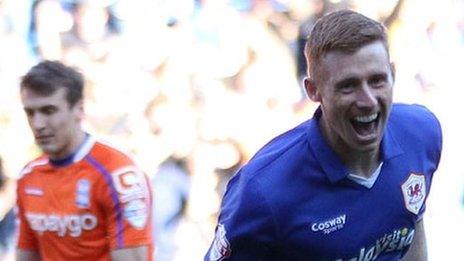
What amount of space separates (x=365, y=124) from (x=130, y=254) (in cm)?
162

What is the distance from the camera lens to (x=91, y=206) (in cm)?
480

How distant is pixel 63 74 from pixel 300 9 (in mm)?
1790

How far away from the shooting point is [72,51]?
243 inches

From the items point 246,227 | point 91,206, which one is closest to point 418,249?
point 246,227

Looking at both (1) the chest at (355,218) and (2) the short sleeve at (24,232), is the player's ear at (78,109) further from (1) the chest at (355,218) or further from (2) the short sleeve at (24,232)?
(1) the chest at (355,218)

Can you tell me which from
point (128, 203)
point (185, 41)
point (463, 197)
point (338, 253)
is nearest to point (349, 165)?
point (338, 253)

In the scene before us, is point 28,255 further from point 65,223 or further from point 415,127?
point 415,127

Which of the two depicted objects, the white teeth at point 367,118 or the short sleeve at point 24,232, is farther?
the short sleeve at point 24,232

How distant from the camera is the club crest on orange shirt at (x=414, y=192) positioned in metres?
3.77

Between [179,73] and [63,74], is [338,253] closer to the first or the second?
[63,74]

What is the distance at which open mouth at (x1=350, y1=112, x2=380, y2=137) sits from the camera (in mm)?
3439

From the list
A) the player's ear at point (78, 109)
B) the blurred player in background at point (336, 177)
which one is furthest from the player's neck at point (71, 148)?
the blurred player in background at point (336, 177)

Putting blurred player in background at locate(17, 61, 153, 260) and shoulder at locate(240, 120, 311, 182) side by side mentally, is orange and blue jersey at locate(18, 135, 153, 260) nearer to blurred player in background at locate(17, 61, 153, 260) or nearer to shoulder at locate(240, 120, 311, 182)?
blurred player in background at locate(17, 61, 153, 260)

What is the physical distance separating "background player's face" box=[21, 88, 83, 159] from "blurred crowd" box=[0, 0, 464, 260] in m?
1.11
